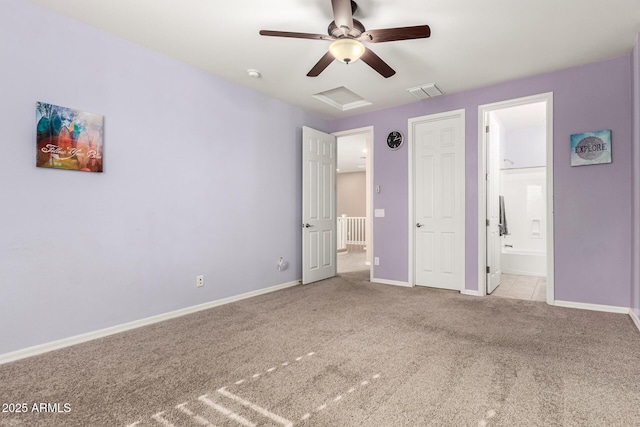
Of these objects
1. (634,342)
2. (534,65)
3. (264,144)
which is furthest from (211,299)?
(534,65)

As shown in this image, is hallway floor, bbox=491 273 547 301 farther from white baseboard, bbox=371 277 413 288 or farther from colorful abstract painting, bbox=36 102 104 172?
colorful abstract painting, bbox=36 102 104 172

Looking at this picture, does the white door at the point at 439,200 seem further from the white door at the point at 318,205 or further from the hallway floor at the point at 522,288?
the white door at the point at 318,205

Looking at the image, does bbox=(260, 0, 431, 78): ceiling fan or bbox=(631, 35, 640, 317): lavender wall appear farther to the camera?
bbox=(631, 35, 640, 317): lavender wall

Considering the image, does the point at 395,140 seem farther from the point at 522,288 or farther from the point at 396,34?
the point at 522,288

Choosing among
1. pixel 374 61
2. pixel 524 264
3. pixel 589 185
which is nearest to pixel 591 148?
pixel 589 185

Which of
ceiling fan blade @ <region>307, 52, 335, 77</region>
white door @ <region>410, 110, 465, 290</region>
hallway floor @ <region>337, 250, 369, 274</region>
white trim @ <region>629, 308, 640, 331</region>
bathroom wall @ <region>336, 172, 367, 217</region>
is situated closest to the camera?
ceiling fan blade @ <region>307, 52, 335, 77</region>

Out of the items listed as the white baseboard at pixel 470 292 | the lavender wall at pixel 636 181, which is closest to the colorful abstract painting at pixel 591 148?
the lavender wall at pixel 636 181

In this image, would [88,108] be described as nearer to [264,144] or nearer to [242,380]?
[264,144]

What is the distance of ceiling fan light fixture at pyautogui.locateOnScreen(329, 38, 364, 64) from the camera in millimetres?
2396

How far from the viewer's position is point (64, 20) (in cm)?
257

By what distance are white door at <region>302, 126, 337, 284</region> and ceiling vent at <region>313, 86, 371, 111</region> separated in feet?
1.60

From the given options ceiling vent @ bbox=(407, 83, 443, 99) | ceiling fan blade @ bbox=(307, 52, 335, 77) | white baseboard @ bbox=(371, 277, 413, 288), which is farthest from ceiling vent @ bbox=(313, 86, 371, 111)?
white baseboard @ bbox=(371, 277, 413, 288)

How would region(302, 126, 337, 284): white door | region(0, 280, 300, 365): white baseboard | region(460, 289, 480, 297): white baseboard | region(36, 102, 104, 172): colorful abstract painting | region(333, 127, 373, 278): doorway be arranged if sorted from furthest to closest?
region(333, 127, 373, 278): doorway, region(302, 126, 337, 284): white door, region(460, 289, 480, 297): white baseboard, region(36, 102, 104, 172): colorful abstract painting, region(0, 280, 300, 365): white baseboard

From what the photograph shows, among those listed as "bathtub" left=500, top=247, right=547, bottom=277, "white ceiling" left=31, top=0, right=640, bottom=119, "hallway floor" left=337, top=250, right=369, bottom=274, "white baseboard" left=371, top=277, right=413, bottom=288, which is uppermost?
"white ceiling" left=31, top=0, right=640, bottom=119
